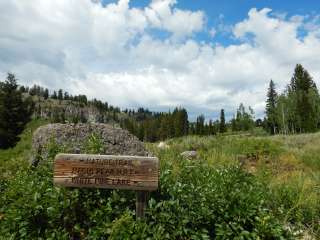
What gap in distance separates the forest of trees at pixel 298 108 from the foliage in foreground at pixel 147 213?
57605mm

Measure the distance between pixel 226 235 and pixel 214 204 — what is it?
0.50m

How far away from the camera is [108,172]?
5.11 meters

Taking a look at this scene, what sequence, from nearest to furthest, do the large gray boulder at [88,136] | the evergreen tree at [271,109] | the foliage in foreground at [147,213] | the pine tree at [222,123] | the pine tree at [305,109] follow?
1. the foliage in foreground at [147,213]
2. the large gray boulder at [88,136]
3. the pine tree at [305,109]
4. the evergreen tree at [271,109]
5. the pine tree at [222,123]

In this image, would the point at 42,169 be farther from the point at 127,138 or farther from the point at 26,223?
the point at 127,138

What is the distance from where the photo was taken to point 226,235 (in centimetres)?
462

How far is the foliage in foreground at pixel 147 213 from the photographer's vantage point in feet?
15.3

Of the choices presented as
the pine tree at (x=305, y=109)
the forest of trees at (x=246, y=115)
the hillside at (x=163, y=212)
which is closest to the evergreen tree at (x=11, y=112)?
the forest of trees at (x=246, y=115)

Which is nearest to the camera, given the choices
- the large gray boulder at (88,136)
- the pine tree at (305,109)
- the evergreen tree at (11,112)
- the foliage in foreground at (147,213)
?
the foliage in foreground at (147,213)

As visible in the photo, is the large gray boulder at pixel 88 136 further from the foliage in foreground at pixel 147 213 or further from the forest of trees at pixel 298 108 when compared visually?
the forest of trees at pixel 298 108

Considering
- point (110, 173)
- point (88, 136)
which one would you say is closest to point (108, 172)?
point (110, 173)

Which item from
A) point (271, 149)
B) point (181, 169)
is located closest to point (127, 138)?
point (181, 169)

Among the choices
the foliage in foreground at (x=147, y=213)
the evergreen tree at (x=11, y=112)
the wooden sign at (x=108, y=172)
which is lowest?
the foliage in foreground at (x=147, y=213)

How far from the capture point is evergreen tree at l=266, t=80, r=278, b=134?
69562 mm

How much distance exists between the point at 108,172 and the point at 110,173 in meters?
0.03
